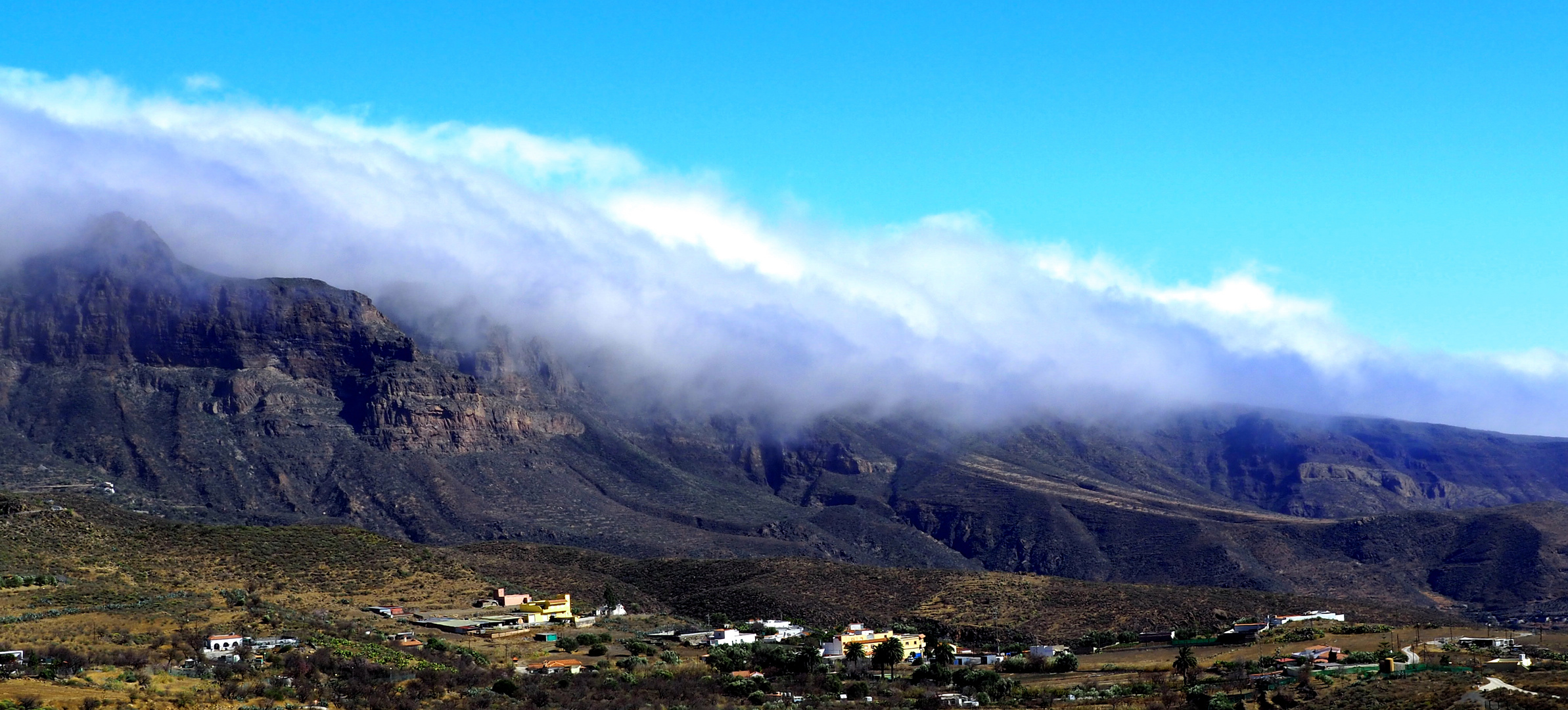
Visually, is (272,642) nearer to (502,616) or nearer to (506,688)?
(506,688)

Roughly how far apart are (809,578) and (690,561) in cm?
1399

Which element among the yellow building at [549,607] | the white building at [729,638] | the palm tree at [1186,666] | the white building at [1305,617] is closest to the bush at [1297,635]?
the white building at [1305,617]

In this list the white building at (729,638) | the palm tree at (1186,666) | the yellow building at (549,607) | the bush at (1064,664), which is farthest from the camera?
the yellow building at (549,607)

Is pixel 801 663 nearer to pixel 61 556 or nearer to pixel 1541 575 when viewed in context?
pixel 61 556

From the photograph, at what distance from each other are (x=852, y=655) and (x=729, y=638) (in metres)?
9.18

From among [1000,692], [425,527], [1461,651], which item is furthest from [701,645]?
[425,527]

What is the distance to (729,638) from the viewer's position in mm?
88500

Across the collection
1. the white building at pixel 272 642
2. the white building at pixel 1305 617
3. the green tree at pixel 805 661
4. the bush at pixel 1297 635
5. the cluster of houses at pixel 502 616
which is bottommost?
the green tree at pixel 805 661

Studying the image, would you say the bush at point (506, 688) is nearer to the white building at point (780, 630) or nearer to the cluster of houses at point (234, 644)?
the cluster of houses at point (234, 644)

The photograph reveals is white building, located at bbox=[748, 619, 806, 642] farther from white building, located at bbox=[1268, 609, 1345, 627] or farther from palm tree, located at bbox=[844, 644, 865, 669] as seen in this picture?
white building, located at bbox=[1268, 609, 1345, 627]

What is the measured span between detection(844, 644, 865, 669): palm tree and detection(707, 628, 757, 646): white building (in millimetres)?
5394

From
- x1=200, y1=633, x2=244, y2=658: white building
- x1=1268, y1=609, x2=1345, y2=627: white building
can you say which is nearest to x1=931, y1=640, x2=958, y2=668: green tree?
x1=1268, y1=609, x2=1345, y2=627: white building

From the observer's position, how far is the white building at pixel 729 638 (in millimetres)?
87169

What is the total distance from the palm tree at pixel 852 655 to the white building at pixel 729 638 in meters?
5.39
